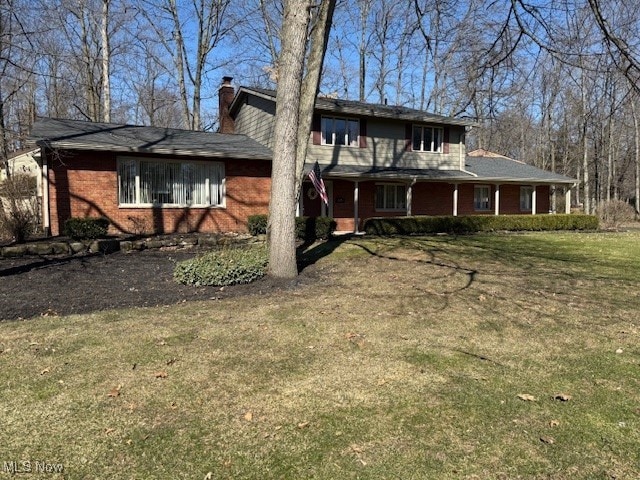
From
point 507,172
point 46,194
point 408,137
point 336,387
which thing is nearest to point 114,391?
point 336,387

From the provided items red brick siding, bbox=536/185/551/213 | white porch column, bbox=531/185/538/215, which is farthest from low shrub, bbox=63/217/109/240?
red brick siding, bbox=536/185/551/213

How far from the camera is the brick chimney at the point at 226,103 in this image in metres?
23.7

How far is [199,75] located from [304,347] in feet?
92.8

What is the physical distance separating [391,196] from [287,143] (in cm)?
1403

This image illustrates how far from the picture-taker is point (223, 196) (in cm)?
1681

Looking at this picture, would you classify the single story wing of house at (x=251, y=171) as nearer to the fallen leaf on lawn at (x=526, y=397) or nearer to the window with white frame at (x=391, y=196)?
the window with white frame at (x=391, y=196)

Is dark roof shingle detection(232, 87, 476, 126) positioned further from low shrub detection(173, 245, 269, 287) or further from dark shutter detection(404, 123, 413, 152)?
low shrub detection(173, 245, 269, 287)

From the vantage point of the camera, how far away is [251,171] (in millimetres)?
17234

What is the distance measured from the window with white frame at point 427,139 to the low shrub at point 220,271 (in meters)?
14.9

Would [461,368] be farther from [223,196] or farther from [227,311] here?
[223,196]

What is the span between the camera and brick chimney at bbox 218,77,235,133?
23.7m

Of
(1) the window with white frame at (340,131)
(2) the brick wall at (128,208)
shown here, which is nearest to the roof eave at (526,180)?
(1) the window with white frame at (340,131)

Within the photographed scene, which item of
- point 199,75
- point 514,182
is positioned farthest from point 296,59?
point 199,75

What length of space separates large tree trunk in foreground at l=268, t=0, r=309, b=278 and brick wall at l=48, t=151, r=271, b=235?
23.6 feet
